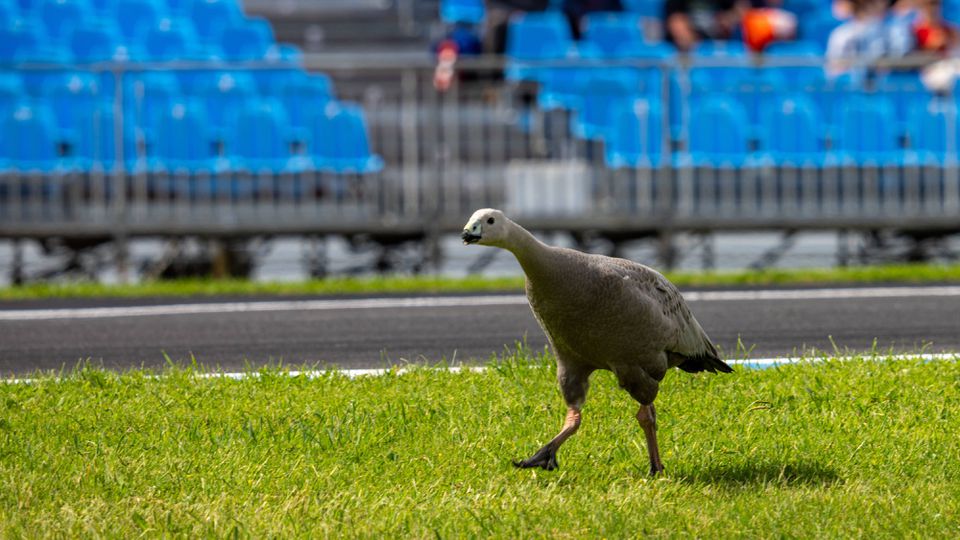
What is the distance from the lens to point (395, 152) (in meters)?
12.9

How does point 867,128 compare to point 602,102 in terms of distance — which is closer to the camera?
point 602,102

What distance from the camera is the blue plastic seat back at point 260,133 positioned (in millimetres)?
12820

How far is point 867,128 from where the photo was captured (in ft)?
43.2

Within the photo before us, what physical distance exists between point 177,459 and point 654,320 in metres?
1.87

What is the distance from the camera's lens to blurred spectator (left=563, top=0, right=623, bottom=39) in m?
18.5

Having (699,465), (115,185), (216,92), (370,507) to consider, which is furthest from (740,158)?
(370,507)

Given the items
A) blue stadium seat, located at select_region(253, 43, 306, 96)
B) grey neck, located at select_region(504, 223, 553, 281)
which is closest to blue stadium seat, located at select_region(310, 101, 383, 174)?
blue stadium seat, located at select_region(253, 43, 306, 96)

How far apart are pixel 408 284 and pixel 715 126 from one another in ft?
10.8

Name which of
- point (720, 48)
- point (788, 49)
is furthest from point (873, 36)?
point (720, 48)

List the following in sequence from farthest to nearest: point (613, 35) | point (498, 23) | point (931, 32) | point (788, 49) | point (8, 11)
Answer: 1. point (788, 49)
2. point (498, 23)
3. point (613, 35)
4. point (8, 11)
5. point (931, 32)

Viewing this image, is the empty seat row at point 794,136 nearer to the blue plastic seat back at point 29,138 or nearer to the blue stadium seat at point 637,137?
the blue stadium seat at point 637,137

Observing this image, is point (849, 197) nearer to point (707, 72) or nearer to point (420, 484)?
point (707, 72)

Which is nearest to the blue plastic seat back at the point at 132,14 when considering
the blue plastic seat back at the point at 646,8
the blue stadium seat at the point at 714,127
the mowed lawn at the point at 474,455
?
the blue plastic seat back at the point at 646,8

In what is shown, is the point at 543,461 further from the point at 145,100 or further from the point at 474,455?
the point at 145,100
